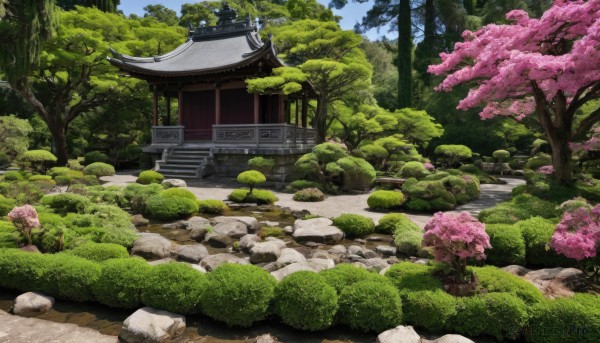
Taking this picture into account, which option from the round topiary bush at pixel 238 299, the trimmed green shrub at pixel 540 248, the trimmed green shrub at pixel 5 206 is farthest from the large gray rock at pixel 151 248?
the trimmed green shrub at pixel 540 248

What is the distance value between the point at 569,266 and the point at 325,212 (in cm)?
644

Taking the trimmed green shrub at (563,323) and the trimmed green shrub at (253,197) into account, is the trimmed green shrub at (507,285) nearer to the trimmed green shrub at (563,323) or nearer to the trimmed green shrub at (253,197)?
the trimmed green shrub at (563,323)

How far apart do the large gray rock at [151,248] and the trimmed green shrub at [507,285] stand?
17.9 ft

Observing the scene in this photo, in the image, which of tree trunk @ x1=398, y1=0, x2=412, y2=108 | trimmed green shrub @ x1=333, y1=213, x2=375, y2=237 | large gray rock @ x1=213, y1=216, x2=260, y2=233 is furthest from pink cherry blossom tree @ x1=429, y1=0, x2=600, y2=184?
tree trunk @ x1=398, y1=0, x2=412, y2=108

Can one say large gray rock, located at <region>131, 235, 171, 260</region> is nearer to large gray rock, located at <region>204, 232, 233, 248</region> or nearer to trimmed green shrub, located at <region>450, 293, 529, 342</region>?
large gray rock, located at <region>204, 232, 233, 248</region>

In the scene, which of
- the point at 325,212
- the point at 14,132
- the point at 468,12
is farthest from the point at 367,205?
the point at 468,12

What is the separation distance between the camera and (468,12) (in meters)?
34.1

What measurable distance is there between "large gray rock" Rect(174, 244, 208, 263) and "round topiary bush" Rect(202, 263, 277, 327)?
2293 mm

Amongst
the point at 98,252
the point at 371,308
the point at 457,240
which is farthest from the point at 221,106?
the point at 371,308

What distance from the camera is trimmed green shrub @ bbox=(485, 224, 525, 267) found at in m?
6.35

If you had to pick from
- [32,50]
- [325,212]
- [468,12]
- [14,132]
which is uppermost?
[468,12]

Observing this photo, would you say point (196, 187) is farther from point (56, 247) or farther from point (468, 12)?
point (468, 12)

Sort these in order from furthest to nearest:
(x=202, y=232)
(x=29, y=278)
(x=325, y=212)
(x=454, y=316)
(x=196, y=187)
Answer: (x=196, y=187) < (x=325, y=212) < (x=202, y=232) < (x=29, y=278) < (x=454, y=316)

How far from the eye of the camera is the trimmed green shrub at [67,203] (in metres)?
9.02
